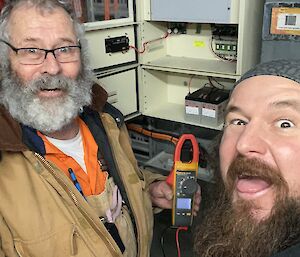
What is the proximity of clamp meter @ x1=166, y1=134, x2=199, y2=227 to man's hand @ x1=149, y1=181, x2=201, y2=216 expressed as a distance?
6 cm

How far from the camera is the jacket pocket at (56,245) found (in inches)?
42.1

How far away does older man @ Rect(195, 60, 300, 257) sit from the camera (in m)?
0.84

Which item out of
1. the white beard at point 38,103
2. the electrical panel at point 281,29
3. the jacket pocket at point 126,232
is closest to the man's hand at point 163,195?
the jacket pocket at point 126,232

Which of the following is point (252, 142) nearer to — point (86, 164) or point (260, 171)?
point (260, 171)

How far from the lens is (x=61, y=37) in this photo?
4.17 ft

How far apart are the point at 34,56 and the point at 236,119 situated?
736 millimetres

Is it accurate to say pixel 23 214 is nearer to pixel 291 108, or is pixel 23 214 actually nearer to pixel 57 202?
pixel 57 202

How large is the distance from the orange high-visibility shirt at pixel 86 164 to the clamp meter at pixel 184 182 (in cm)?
27

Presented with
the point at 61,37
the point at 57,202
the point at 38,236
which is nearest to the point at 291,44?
the point at 61,37

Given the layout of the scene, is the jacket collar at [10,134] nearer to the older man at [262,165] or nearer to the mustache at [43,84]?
the mustache at [43,84]

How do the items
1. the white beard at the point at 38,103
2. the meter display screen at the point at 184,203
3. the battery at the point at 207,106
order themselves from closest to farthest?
the white beard at the point at 38,103
the meter display screen at the point at 184,203
the battery at the point at 207,106

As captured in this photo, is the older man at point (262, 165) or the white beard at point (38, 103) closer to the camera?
the older man at point (262, 165)

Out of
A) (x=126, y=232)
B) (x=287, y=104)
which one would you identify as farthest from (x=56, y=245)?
(x=287, y=104)

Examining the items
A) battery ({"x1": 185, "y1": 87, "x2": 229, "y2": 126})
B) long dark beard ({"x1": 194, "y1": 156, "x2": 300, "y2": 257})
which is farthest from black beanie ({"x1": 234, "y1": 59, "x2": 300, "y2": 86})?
battery ({"x1": 185, "y1": 87, "x2": 229, "y2": 126})
